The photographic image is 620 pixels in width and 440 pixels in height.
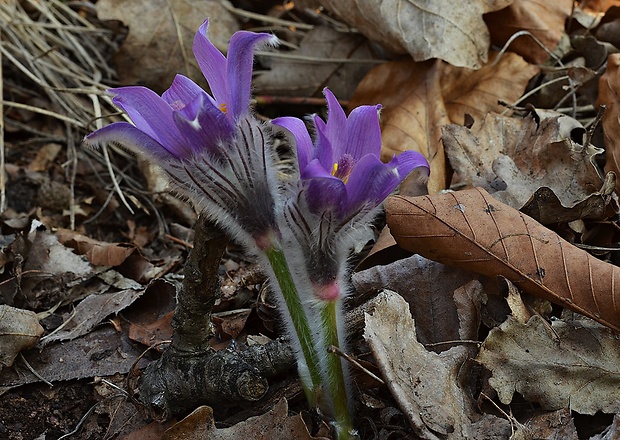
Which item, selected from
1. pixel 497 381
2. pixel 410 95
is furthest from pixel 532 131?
pixel 497 381

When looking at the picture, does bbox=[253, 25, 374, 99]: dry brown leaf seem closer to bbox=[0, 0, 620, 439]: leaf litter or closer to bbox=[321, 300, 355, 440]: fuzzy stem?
bbox=[0, 0, 620, 439]: leaf litter

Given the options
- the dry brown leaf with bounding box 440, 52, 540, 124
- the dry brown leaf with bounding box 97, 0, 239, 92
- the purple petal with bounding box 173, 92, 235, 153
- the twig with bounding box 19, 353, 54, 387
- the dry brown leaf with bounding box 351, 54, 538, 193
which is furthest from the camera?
the dry brown leaf with bounding box 97, 0, 239, 92

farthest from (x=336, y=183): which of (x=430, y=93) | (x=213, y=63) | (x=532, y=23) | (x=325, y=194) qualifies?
(x=532, y=23)

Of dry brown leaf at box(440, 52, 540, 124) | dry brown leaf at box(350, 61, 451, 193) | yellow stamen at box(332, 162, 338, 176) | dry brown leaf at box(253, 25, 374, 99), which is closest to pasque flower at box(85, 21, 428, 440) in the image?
yellow stamen at box(332, 162, 338, 176)

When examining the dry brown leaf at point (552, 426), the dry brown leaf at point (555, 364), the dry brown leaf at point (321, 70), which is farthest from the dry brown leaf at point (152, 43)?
the dry brown leaf at point (552, 426)

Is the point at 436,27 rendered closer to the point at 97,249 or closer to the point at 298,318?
the point at 97,249

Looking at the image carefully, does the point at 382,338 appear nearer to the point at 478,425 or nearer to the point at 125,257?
the point at 478,425

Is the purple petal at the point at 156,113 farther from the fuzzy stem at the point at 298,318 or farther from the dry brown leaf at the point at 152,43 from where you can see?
the dry brown leaf at the point at 152,43
